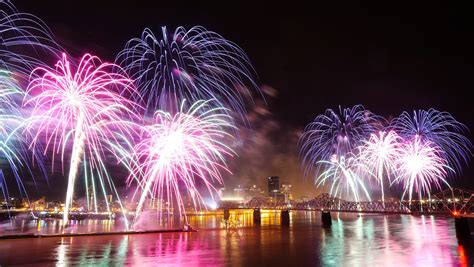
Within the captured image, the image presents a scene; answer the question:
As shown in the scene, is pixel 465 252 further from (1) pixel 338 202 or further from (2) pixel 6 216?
(2) pixel 6 216

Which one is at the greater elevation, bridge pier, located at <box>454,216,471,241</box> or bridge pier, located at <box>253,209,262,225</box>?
bridge pier, located at <box>454,216,471,241</box>

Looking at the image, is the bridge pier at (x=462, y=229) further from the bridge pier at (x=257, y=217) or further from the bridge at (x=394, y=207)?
the bridge pier at (x=257, y=217)

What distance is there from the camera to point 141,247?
49656 mm

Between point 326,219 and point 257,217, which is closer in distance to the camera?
point 326,219

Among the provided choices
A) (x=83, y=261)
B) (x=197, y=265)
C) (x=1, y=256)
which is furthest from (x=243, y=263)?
(x=1, y=256)

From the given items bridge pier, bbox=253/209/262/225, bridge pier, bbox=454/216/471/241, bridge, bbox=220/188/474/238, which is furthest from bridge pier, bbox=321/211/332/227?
bridge pier, bbox=454/216/471/241

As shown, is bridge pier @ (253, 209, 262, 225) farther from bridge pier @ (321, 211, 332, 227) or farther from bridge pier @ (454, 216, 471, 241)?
bridge pier @ (454, 216, 471, 241)

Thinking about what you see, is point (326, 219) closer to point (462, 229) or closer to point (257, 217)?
point (257, 217)

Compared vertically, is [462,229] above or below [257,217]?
above

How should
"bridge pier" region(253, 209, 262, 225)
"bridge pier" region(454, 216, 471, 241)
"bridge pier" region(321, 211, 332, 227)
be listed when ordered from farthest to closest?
1. "bridge pier" region(253, 209, 262, 225)
2. "bridge pier" region(321, 211, 332, 227)
3. "bridge pier" region(454, 216, 471, 241)

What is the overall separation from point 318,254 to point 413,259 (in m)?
10.6

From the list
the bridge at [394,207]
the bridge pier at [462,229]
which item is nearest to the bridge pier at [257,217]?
the bridge at [394,207]

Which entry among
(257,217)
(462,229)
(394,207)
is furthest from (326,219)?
(462,229)

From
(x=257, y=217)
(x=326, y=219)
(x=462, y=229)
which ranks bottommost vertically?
(x=257, y=217)
